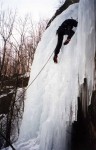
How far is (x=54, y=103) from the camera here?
16.4ft

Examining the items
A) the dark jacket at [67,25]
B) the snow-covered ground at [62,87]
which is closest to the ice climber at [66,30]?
the dark jacket at [67,25]

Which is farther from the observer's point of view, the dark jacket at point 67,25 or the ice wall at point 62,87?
the dark jacket at point 67,25

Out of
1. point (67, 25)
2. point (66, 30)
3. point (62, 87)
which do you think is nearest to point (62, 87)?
point (62, 87)

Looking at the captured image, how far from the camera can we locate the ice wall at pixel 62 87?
415 cm

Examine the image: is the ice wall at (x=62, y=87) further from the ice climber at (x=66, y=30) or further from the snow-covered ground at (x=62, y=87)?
the ice climber at (x=66, y=30)

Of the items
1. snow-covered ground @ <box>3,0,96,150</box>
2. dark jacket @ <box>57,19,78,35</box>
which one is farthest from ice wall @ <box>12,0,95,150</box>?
dark jacket @ <box>57,19,78,35</box>

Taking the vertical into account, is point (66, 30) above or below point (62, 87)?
above

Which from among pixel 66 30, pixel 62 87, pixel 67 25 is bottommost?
pixel 62 87

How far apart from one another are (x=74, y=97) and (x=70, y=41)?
1446 millimetres

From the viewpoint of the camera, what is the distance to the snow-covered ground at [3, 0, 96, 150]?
4.15 m

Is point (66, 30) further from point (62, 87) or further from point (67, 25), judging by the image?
point (62, 87)

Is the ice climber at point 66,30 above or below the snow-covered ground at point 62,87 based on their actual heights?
above

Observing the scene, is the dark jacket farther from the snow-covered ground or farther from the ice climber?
the snow-covered ground

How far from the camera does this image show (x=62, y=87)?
4.93 meters
